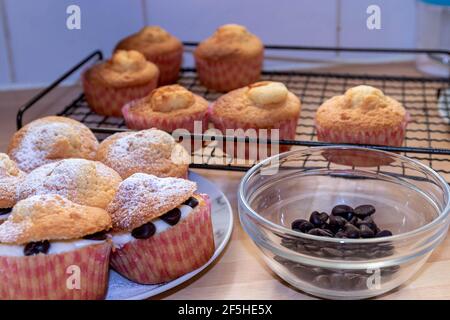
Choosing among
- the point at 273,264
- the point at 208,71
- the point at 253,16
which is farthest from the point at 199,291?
the point at 253,16

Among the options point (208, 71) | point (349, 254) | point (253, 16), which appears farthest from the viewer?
point (253, 16)

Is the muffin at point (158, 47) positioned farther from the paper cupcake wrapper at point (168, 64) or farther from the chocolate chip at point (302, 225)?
the chocolate chip at point (302, 225)

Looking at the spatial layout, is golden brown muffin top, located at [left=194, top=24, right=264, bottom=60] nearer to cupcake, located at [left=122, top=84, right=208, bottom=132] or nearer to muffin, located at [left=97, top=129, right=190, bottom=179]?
cupcake, located at [left=122, top=84, right=208, bottom=132]

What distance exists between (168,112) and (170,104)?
2cm

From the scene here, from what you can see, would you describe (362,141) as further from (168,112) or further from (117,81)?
(117,81)

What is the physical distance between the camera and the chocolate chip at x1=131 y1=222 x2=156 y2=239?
2.80 feet

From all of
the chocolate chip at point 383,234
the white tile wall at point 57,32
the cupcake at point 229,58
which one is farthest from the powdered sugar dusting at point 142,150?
the white tile wall at point 57,32

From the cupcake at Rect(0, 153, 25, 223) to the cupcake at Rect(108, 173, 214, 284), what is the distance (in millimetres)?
158

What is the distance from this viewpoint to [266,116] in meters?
1.21

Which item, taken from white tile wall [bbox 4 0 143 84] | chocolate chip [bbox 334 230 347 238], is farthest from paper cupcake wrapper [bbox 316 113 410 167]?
white tile wall [bbox 4 0 143 84]

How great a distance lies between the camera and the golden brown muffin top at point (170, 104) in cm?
125

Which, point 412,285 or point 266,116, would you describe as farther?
point 266,116
